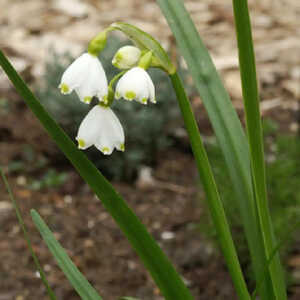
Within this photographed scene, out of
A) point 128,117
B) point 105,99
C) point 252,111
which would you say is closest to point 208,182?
point 252,111

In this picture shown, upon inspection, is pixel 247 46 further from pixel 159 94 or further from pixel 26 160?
pixel 26 160

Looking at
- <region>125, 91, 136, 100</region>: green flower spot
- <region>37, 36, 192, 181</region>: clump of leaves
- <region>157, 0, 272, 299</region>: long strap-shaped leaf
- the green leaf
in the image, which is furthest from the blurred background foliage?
<region>125, 91, 136, 100</region>: green flower spot

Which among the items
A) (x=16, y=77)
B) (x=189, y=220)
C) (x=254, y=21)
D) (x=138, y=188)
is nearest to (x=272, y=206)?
(x=189, y=220)

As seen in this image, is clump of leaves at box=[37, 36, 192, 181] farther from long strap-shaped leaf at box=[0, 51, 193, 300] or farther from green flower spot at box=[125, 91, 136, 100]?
green flower spot at box=[125, 91, 136, 100]

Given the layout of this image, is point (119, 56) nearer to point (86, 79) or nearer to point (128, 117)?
point (86, 79)

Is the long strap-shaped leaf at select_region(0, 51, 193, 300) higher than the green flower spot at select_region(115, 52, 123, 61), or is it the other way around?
the green flower spot at select_region(115, 52, 123, 61)

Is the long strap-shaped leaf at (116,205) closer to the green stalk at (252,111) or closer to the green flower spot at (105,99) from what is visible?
the green flower spot at (105,99)

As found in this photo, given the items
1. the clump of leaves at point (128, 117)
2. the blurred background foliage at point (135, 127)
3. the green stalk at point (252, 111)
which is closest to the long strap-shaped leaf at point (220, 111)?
the green stalk at point (252, 111)
